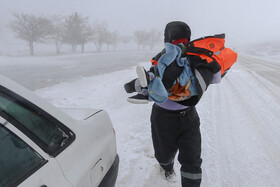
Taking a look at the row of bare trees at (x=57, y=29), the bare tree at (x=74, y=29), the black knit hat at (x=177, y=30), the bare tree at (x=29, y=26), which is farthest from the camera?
the bare tree at (x=74, y=29)

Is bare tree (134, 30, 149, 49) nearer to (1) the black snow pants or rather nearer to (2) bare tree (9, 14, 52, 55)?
(2) bare tree (9, 14, 52, 55)

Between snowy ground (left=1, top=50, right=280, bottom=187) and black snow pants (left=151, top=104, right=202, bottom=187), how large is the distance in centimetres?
55

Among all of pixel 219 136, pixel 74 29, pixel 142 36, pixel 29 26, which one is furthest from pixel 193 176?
pixel 142 36

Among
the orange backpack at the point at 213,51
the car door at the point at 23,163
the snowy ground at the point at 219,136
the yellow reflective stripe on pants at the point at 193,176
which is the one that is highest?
the orange backpack at the point at 213,51

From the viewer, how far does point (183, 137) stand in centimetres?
164

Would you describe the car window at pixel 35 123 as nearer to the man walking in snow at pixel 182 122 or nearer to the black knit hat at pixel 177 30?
the man walking in snow at pixel 182 122

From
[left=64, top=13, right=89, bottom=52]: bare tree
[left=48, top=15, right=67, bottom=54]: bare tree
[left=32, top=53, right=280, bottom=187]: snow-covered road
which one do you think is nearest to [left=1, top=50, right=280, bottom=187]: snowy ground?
[left=32, top=53, right=280, bottom=187]: snow-covered road

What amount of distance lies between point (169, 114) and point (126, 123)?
6.67ft

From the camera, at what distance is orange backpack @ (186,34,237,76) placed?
1.34 meters

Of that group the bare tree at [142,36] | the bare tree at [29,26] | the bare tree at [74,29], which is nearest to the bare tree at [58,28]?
the bare tree at [74,29]

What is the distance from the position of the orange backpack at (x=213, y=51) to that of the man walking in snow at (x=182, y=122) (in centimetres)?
5

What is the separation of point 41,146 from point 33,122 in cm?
15

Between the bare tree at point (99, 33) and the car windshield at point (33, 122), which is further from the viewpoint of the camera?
the bare tree at point (99, 33)

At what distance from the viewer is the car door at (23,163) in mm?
857
